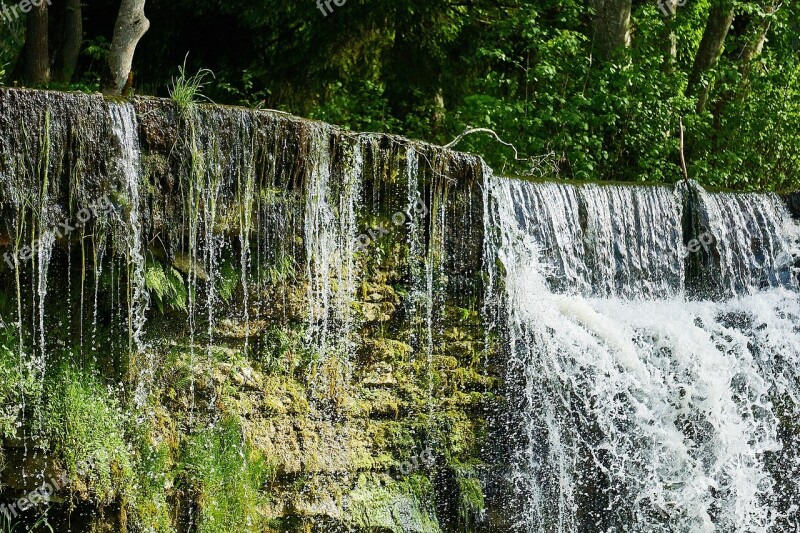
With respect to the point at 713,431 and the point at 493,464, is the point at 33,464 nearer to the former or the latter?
the point at 493,464

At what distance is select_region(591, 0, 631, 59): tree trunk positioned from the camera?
11984 millimetres

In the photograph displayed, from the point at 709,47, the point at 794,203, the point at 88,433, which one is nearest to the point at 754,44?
the point at 709,47

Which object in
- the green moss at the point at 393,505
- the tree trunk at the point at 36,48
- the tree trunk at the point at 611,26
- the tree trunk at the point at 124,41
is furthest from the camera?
the tree trunk at the point at 611,26

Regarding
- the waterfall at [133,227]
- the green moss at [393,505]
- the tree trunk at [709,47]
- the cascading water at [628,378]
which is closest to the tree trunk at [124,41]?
the waterfall at [133,227]

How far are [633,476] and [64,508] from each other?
3.90 m

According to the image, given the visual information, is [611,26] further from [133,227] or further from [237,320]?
[133,227]

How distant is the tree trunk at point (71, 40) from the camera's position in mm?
9555

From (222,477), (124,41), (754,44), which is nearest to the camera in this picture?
(222,477)

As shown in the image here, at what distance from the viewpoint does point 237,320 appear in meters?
6.08

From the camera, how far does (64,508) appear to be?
17.9ft

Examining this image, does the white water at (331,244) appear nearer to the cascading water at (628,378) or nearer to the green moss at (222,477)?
the green moss at (222,477)

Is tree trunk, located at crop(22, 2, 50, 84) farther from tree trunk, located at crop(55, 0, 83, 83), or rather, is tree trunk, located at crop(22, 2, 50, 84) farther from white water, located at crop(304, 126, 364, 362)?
white water, located at crop(304, 126, 364, 362)

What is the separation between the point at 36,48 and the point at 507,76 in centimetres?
563

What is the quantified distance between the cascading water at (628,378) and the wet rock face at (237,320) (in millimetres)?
404
